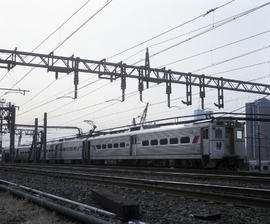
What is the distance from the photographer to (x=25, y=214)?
7.00 m

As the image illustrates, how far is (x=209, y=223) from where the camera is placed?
6.14 meters

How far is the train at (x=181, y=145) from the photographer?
19.4m

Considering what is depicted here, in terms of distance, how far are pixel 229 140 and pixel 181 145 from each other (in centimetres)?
284

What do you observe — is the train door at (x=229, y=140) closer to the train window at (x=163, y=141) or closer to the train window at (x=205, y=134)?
the train window at (x=205, y=134)

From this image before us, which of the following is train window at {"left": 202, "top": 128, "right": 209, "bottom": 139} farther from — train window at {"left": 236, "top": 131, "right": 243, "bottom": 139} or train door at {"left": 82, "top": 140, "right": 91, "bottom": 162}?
train door at {"left": 82, "top": 140, "right": 91, "bottom": 162}

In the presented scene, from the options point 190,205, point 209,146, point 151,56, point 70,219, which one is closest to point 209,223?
point 190,205

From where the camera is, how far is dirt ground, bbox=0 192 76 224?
249 inches

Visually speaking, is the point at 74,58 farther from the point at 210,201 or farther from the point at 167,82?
the point at 210,201

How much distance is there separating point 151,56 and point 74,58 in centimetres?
477

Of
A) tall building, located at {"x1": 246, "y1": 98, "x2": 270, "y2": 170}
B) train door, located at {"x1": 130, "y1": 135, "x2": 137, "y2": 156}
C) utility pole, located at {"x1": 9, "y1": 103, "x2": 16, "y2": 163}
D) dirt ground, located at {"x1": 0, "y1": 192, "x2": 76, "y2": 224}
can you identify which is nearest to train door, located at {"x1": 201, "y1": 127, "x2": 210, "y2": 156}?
tall building, located at {"x1": 246, "y1": 98, "x2": 270, "y2": 170}

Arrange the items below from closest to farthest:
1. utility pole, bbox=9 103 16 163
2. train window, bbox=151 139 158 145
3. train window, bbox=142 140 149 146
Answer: train window, bbox=151 139 158 145 < train window, bbox=142 140 149 146 < utility pole, bbox=9 103 16 163

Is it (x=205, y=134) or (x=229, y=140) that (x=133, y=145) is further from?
(x=229, y=140)

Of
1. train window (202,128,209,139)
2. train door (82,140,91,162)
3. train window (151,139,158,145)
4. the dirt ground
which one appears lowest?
the dirt ground

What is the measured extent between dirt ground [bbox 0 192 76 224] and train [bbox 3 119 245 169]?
1292cm
